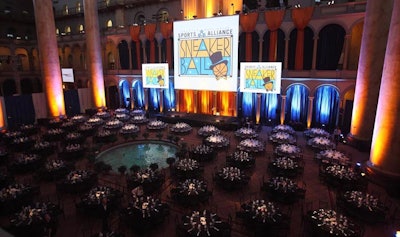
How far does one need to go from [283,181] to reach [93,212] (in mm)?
6773

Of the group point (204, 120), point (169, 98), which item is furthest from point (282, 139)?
point (169, 98)

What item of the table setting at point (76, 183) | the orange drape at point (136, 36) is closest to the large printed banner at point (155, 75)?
the orange drape at point (136, 36)

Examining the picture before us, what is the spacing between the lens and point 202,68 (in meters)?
20.2

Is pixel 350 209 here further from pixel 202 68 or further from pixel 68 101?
pixel 68 101

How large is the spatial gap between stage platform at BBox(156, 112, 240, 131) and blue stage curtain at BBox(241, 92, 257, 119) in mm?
2088

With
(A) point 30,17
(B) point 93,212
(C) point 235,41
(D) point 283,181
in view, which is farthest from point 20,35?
(D) point 283,181

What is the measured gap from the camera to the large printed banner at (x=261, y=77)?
18.4 metres

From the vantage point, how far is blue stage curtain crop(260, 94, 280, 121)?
20.7m

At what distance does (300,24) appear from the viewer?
18.6m

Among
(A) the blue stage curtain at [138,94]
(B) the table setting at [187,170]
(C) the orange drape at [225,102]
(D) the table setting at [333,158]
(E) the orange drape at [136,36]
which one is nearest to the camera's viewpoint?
(B) the table setting at [187,170]

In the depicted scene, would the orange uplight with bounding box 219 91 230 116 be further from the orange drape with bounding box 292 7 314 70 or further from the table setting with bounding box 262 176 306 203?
the table setting with bounding box 262 176 306 203

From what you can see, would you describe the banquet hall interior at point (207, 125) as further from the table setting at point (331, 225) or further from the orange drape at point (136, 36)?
the orange drape at point (136, 36)

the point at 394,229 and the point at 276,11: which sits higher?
the point at 276,11

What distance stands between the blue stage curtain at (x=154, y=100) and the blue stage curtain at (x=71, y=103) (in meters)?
7.64
